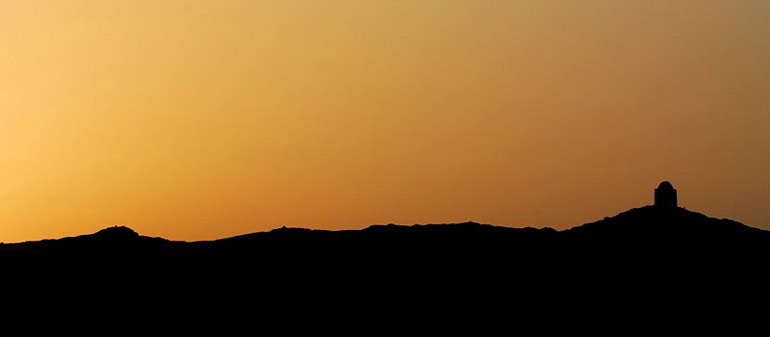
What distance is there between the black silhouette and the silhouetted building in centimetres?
4

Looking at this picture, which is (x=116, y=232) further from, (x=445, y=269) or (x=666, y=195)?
(x=666, y=195)

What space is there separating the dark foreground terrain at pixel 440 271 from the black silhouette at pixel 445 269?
4 cm

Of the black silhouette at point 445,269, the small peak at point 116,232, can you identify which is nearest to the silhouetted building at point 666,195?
the black silhouette at point 445,269

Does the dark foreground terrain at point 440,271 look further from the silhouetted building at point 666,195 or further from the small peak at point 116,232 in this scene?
the small peak at point 116,232

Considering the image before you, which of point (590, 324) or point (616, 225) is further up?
point (616, 225)

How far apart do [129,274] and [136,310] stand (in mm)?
2308

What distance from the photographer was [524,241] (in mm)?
45469

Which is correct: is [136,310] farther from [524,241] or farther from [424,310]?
[524,241]

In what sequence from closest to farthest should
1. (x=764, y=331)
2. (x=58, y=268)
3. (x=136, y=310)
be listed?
(x=764, y=331) < (x=136, y=310) < (x=58, y=268)

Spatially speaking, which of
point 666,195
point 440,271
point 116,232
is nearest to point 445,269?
point 440,271

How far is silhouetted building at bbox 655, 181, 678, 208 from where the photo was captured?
43.4m

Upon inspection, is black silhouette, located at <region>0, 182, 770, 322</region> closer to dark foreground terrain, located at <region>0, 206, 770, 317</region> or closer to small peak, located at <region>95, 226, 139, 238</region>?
dark foreground terrain, located at <region>0, 206, 770, 317</region>

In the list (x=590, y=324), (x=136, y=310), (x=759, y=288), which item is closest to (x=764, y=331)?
(x=759, y=288)

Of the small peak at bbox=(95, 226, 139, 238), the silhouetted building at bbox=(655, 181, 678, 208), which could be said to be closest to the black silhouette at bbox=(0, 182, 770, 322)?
the silhouetted building at bbox=(655, 181, 678, 208)
